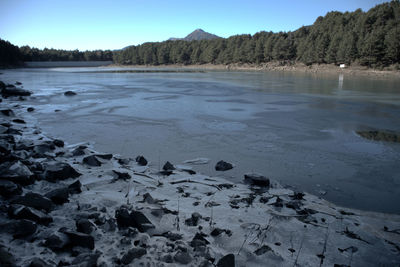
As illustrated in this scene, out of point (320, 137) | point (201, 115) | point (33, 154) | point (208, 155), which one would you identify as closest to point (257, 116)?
point (201, 115)

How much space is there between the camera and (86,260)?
286 cm

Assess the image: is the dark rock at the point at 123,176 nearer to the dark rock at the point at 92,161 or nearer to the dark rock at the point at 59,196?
the dark rock at the point at 92,161

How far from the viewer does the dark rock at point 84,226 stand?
11.2 feet

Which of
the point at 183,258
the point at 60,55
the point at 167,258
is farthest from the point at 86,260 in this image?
the point at 60,55

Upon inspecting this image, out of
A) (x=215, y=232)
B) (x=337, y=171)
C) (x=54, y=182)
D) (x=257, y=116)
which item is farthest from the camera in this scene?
(x=257, y=116)

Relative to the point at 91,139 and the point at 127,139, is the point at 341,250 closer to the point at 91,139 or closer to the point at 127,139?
the point at 127,139

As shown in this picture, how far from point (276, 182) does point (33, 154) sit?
229 inches

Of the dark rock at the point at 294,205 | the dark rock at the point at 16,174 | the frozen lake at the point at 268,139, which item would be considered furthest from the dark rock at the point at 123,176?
the dark rock at the point at 294,205

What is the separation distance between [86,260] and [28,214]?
4.08 ft

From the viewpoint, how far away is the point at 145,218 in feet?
12.2

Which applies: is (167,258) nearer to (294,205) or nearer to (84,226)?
(84,226)

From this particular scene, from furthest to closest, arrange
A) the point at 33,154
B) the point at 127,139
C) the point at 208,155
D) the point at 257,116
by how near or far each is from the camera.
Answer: the point at 257,116 → the point at 127,139 → the point at 208,155 → the point at 33,154

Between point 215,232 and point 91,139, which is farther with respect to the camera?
point 91,139

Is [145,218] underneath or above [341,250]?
above
